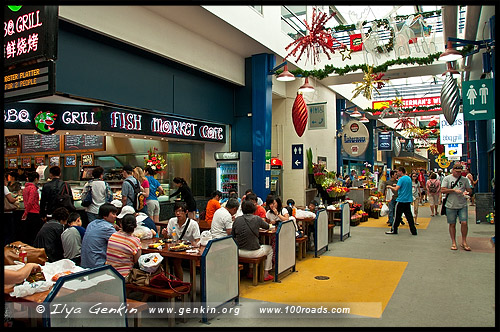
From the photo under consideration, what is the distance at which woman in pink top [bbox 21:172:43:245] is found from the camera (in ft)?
25.8

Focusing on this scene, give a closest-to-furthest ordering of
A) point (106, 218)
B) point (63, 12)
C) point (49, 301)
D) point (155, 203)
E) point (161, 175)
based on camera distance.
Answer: point (49, 301) < point (106, 218) < point (63, 12) < point (155, 203) < point (161, 175)

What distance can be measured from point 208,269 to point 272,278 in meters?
2.28

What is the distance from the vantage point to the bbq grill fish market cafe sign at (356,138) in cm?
1470

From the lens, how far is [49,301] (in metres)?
2.86

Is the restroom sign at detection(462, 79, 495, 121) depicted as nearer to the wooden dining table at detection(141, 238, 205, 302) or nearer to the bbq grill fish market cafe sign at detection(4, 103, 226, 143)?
the wooden dining table at detection(141, 238, 205, 302)

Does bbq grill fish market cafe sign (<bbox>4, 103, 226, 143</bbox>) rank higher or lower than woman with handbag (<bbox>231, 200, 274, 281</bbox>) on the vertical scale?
higher

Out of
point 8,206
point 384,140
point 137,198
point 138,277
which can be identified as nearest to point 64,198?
point 137,198

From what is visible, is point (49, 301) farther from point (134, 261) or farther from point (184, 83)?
point (184, 83)

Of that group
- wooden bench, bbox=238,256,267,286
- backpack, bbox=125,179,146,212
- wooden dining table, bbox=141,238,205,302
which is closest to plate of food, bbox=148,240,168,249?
wooden dining table, bbox=141,238,205,302

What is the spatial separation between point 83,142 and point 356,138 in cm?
1007

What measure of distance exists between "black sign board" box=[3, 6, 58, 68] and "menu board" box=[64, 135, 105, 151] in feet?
25.3

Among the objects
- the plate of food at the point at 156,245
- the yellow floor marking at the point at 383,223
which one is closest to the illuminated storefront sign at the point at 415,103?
the yellow floor marking at the point at 383,223
